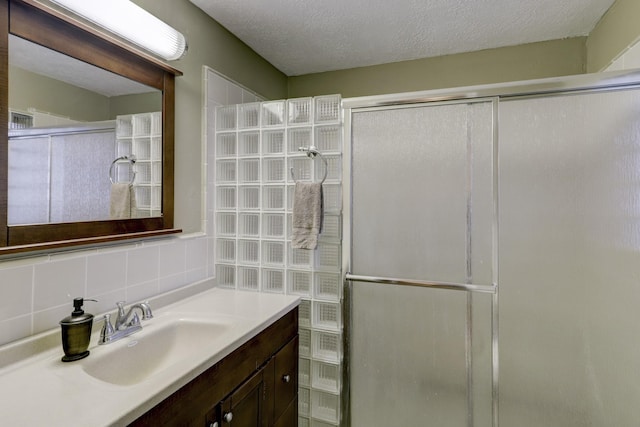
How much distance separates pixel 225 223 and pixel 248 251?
229 millimetres

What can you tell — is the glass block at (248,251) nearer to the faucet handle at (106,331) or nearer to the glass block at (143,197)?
the glass block at (143,197)

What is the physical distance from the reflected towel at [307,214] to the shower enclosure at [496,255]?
16 cm

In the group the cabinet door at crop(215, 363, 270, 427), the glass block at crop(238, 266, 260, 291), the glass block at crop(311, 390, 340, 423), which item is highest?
the glass block at crop(238, 266, 260, 291)

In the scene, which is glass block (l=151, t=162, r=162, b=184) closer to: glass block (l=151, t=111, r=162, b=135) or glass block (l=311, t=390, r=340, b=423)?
glass block (l=151, t=111, r=162, b=135)

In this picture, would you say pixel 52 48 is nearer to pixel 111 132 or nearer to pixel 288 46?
pixel 111 132

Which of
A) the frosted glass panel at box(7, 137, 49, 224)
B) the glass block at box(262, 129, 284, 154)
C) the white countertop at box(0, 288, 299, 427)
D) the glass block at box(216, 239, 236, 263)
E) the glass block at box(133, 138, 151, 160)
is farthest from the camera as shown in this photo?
the glass block at box(216, 239, 236, 263)

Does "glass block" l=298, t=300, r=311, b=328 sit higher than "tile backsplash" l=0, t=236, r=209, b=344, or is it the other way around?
"tile backsplash" l=0, t=236, r=209, b=344

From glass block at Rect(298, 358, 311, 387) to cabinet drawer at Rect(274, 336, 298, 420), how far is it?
0.11 meters

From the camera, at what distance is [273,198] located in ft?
5.93

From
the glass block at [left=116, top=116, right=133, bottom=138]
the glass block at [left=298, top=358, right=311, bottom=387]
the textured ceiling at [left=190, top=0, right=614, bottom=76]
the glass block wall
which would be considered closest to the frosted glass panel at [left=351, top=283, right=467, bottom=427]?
the glass block wall

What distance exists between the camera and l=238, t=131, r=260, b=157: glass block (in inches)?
73.3

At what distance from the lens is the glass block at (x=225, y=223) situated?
192cm

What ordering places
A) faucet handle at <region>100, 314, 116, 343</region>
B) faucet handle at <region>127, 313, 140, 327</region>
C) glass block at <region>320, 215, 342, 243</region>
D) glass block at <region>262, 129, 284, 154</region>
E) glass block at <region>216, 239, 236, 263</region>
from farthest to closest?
1. glass block at <region>216, 239, 236, 263</region>
2. glass block at <region>262, 129, 284, 154</region>
3. glass block at <region>320, 215, 342, 243</region>
4. faucet handle at <region>127, 313, 140, 327</region>
5. faucet handle at <region>100, 314, 116, 343</region>

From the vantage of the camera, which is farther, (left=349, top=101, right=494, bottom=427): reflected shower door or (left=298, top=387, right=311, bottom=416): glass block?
(left=298, top=387, right=311, bottom=416): glass block
